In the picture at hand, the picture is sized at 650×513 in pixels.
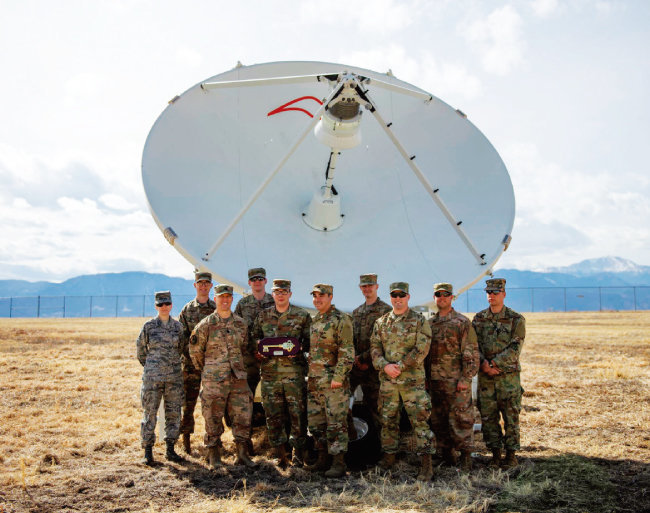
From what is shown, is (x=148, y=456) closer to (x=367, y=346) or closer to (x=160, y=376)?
(x=160, y=376)

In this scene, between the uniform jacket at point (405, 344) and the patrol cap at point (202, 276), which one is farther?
the patrol cap at point (202, 276)

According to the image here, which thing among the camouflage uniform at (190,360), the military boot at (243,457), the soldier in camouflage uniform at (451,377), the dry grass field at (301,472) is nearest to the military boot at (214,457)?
the dry grass field at (301,472)

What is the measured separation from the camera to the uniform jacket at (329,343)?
677 cm

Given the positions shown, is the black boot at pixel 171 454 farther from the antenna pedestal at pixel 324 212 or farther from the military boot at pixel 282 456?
the antenna pedestal at pixel 324 212

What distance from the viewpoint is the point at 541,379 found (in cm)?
1368

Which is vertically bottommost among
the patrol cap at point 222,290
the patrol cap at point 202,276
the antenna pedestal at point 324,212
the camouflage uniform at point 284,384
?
the camouflage uniform at point 284,384

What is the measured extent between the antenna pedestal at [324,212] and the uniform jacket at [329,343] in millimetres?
2488

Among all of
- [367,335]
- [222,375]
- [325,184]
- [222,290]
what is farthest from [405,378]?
[325,184]

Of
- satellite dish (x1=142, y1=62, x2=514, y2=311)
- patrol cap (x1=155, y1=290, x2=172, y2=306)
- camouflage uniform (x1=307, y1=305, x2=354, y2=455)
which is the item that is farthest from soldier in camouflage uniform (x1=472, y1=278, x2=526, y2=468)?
patrol cap (x1=155, y1=290, x2=172, y2=306)

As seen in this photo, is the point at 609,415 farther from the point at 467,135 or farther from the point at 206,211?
the point at 206,211

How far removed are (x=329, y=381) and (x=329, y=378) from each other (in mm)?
35

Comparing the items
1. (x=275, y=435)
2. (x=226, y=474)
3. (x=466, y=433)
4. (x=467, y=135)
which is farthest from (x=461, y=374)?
(x=467, y=135)

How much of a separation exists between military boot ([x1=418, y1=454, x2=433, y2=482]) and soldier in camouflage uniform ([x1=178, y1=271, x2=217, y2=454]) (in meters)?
3.23

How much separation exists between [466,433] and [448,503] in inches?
51.5
